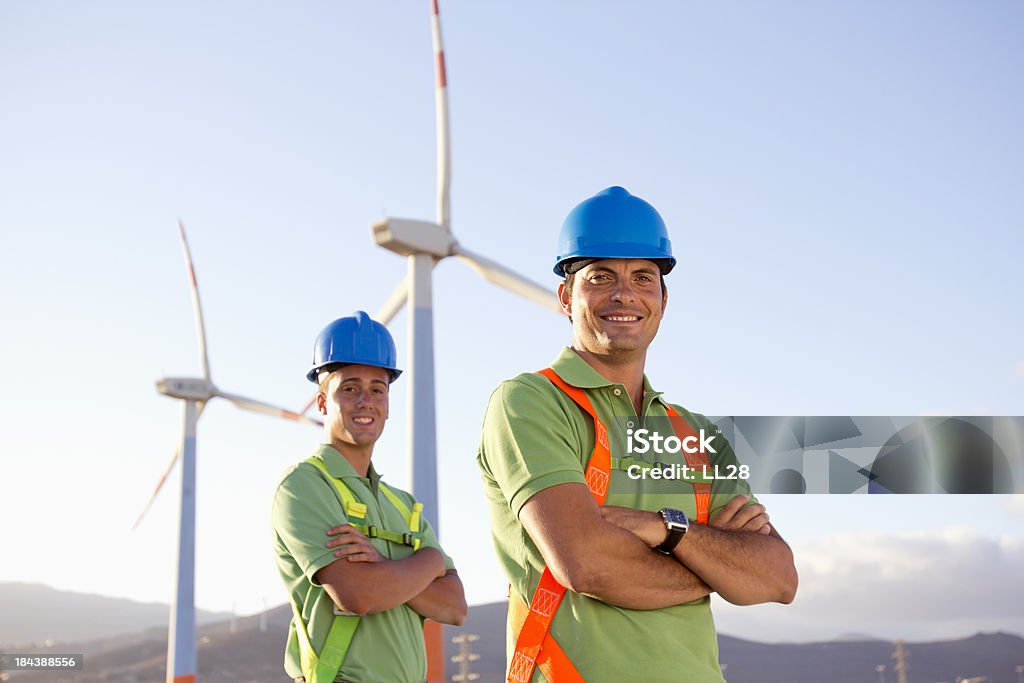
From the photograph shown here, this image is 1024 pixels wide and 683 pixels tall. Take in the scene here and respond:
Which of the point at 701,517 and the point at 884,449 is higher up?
the point at 884,449

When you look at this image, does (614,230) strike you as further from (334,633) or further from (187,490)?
(187,490)

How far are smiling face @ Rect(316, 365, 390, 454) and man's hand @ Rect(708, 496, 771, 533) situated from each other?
3056 mm

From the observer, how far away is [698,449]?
4.71 m

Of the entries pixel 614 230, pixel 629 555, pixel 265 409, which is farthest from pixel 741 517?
pixel 265 409

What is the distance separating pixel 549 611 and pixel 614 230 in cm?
157

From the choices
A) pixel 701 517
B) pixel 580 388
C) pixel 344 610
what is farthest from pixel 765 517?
pixel 344 610

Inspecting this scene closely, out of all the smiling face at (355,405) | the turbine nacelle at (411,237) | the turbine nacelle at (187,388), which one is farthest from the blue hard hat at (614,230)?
the turbine nacelle at (187,388)

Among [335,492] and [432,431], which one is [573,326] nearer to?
[335,492]

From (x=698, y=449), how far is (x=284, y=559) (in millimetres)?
2857

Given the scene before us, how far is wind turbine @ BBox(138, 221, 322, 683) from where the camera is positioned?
4162 centimetres

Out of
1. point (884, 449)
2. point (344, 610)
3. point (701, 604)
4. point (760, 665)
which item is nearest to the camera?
point (701, 604)

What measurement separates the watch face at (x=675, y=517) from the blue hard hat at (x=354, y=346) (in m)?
3.61

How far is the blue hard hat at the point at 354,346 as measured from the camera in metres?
7.36

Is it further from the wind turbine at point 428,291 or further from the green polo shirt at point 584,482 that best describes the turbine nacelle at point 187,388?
the green polo shirt at point 584,482
